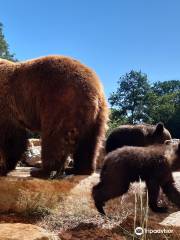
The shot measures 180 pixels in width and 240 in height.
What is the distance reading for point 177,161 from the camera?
6848 mm

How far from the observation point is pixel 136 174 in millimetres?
6285

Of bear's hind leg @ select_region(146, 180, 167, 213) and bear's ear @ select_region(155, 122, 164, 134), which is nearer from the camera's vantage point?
bear's hind leg @ select_region(146, 180, 167, 213)

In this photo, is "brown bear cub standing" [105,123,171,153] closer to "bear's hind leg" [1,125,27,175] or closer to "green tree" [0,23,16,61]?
"bear's hind leg" [1,125,27,175]

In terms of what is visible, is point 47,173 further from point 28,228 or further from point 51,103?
point 28,228

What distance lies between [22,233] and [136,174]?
7.75 feet

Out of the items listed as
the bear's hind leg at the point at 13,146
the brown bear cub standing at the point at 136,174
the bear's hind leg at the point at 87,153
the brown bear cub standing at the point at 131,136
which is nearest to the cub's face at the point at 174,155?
the brown bear cub standing at the point at 136,174

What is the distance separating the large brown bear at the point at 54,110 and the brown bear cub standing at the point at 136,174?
38.5 inches

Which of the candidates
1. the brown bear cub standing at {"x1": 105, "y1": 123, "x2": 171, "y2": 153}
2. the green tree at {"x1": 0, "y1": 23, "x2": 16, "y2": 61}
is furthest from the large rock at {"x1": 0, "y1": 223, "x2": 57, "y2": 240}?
the green tree at {"x1": 0, "y1": 23, "x2": 16, "y2": 61}

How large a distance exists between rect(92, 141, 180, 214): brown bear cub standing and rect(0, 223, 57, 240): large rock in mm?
1765

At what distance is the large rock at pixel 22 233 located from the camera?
4.20m

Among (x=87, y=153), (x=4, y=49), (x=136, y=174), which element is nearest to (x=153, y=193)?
(x=136, y=174)

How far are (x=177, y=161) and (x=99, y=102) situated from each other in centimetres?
156

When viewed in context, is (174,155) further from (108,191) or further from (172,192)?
(108,191)

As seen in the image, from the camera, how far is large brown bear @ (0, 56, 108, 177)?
7059 mm
